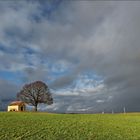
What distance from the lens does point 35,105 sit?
104 m

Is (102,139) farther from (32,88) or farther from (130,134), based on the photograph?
(32,88)

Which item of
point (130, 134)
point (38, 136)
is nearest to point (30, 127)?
point (38, 136)

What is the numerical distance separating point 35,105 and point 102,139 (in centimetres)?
7005

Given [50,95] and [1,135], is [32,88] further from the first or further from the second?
[1,135]

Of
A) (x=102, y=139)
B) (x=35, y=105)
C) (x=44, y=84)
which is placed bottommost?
(x=102, y=139)

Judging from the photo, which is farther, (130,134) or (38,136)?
(130,134)

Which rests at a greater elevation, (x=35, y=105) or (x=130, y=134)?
(x=35, y=105)

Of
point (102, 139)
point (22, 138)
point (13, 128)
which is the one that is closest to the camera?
point (22, 138)

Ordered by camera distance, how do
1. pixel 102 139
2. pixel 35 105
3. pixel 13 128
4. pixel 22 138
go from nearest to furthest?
pixel 22 138 < pixel 102 139 < pixel 13 128 < pixel 35 105

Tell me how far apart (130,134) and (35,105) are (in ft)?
217

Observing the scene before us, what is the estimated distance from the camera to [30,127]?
41688 mm

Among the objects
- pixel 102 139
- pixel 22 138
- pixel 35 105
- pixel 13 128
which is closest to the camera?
pixel 22 138

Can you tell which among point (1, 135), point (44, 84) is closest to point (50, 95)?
point (44, 84)

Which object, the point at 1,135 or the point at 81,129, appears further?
the point at 81,129
